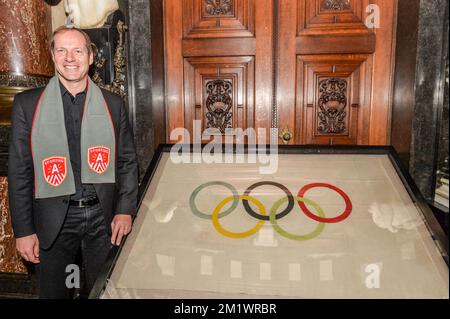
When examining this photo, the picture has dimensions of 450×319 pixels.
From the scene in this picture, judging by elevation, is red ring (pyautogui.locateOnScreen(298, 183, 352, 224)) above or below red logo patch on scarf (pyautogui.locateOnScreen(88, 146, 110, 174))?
below

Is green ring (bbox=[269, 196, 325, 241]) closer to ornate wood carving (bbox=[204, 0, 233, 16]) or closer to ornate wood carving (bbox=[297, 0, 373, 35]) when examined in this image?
ornate wood carving (bbox=[297, 0, 373, 35])

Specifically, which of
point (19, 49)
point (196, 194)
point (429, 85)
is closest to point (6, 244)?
point (19, 49)

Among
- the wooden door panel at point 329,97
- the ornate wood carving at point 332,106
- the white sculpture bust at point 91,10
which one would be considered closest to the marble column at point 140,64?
the white sculpture bust at point 91,10

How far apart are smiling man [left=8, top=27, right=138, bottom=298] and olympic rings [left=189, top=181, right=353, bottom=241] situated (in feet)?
1.44

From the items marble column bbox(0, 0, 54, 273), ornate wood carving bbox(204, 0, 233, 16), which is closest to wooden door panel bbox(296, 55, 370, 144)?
ornate wood carving bbox(204, 0, 233, 16)

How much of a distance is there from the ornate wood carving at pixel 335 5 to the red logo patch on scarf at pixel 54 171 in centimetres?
210

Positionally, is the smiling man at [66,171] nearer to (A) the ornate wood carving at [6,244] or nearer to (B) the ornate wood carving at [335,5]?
(A) the ornate wood carving at [6,244]

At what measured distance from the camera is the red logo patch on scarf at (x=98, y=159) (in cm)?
176

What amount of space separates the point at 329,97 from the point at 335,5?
66 cm

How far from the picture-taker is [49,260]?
1764 millimetres

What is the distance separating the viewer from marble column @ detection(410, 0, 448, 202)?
2.27m
